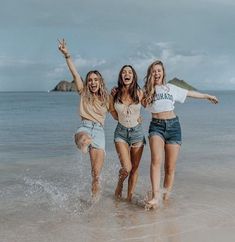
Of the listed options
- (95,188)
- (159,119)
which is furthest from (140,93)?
(95,188)

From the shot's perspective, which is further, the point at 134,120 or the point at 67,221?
the point at 134,120

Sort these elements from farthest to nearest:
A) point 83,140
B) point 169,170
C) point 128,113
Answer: point 169,170
point 128,113
point 83,140

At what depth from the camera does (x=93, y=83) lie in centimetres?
692

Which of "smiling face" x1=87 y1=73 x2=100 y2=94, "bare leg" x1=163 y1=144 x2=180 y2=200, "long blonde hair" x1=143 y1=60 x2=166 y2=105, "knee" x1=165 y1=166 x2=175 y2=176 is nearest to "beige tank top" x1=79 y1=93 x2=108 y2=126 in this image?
"smiling face" x1=87 y1=73 x2=100 y2=94

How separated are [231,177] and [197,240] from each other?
12.3ft

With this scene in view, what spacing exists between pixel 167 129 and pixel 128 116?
0.61m

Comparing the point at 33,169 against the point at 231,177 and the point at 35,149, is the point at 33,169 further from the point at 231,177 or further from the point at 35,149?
the point at 231,177

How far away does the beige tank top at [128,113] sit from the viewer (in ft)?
22.7

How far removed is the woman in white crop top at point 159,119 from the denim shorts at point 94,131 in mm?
745

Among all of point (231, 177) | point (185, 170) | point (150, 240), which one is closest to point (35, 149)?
point (185, 170)

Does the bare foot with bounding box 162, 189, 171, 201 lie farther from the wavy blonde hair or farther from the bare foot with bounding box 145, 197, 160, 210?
the wavy blonde hair

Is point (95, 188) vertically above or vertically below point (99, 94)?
below

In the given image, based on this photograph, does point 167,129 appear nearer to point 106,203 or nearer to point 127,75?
point 127,75

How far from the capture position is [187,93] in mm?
7227
